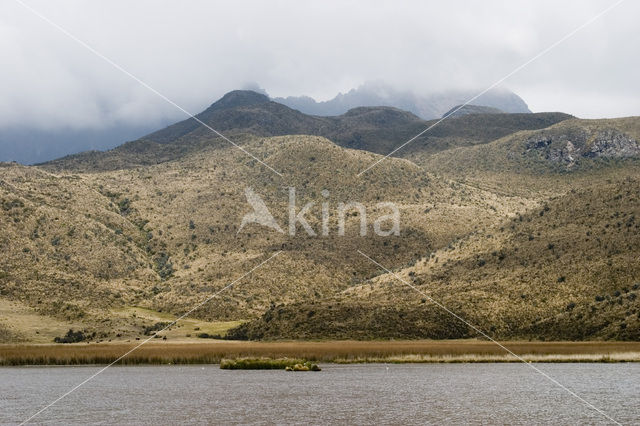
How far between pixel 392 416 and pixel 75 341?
230ft

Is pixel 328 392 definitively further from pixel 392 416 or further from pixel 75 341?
pixel 75 341

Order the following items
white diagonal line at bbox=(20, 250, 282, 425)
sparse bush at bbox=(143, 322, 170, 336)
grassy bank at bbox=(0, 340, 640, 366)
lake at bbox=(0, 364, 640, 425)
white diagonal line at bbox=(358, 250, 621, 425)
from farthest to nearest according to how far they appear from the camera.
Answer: sparse bush at bbox=(143, 322, 170, 336) < grassy bank at bbox=(0, 340, 640, 366) < white diagonal line at bbox=(20, 250, 282, 425) < white diagonal line at bbox=(358, 250, 621, 425) < lake at bbox=(0, 364, 640, 425)

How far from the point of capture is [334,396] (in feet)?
144

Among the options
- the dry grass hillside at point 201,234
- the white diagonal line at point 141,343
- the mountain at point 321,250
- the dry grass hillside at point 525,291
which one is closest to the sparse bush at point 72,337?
the mountain at point 321,250

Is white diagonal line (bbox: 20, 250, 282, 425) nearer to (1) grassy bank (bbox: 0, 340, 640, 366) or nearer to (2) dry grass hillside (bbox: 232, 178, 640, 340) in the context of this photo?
(1) grassy bank (bbox: 0, 340, 640, 366)

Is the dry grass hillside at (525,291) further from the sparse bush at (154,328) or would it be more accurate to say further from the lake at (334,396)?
the lake at (334,396)

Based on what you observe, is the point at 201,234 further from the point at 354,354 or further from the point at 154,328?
the point at 354,354

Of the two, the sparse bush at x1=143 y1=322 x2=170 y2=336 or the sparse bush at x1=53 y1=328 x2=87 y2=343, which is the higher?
the sparse bush at x1=143 y1=322 x2=170 y2=336

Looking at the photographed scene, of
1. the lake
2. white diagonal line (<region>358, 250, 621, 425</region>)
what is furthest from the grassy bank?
the lake

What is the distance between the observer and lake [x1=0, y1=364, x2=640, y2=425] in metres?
35.5

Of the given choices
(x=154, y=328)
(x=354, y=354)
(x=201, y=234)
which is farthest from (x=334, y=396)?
(x=201, y=234)

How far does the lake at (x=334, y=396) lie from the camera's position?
116 feet

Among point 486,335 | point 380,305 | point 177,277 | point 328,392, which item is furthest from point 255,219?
point 328,392

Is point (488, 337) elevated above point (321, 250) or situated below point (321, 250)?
below
